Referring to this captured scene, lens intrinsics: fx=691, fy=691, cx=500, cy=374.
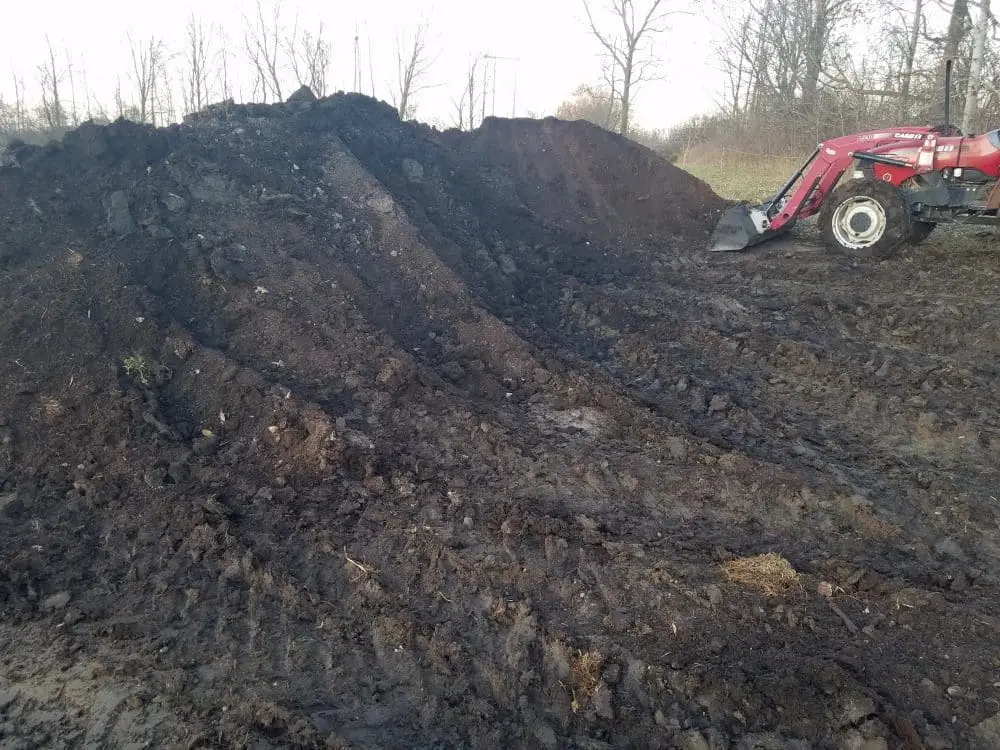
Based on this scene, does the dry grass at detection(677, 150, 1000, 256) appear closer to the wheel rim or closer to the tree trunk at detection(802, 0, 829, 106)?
the wheel rim

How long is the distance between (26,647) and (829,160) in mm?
10061

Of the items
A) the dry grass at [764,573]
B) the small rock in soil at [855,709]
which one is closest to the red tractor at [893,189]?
the dry grass at [764,573]

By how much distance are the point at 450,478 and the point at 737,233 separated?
7209 millimetres

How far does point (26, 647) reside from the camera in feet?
11.5

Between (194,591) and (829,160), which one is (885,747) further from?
(829,160)

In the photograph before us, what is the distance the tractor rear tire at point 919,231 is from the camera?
29.4ft

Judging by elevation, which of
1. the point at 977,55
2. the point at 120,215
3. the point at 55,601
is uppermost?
the point at 977,55

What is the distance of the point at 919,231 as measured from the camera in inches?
360

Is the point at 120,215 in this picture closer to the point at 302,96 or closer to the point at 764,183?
the point at 302,96

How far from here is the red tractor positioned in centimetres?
830

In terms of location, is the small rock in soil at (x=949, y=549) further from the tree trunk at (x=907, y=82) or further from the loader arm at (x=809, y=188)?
the tree trunk at (x=907, y=82)

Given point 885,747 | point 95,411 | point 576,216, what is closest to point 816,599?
point 885,747

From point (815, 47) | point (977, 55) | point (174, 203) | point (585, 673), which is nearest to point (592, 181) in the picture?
point (174, 203)

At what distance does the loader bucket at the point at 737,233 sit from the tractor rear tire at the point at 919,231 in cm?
179
